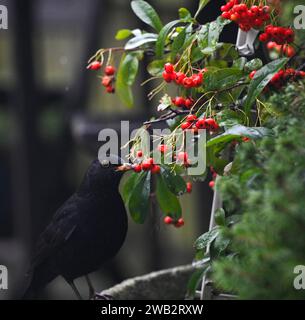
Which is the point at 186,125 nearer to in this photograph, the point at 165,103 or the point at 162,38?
the point at 165,103

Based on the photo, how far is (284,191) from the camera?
92 cm

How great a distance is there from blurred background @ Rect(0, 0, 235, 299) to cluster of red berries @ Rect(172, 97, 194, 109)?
1686 mm

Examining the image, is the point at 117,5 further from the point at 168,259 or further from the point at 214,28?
the point at 214,28

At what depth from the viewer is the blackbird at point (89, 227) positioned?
1.71 m

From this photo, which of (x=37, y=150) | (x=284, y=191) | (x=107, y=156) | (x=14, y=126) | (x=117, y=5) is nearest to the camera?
(x=284, y=191)

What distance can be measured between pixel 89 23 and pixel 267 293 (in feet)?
8.20

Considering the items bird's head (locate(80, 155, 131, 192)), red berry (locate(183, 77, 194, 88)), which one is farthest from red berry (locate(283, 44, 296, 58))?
bird's head (locate(80, 155, 131, 192))

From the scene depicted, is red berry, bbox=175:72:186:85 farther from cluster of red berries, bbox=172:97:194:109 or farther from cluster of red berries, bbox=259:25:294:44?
cluster of red berries, bbox=259:25:294:44

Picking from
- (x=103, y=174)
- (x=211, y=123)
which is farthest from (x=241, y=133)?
(x=103, y=174)

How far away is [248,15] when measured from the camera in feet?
4.62

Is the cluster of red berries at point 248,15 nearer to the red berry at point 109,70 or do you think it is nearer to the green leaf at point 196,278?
the red berry at point 109,70

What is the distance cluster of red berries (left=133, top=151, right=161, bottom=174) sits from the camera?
1.44 m
